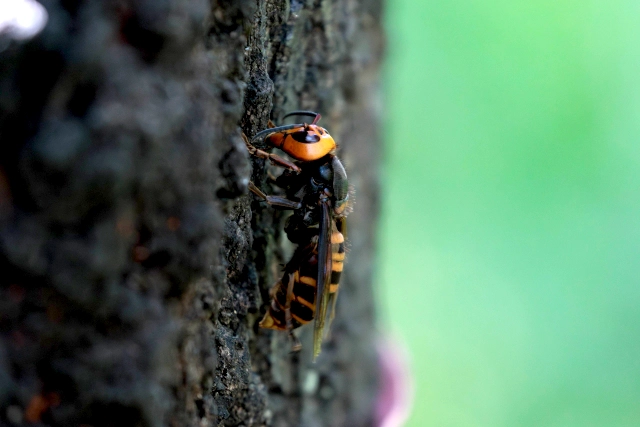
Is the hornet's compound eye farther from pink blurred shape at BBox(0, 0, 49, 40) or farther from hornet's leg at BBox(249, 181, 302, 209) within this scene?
pink blurred shape at BBox(0, 0, 49, 40)

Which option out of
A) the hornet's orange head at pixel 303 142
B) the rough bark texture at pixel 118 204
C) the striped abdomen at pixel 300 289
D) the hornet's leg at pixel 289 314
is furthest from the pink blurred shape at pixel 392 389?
the rough bark texture at pixel 118 204

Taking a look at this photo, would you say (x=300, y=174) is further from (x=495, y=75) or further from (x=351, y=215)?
(x=495, y=75)

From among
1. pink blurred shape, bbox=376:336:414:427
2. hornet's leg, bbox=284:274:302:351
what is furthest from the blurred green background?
hornet's leg, bbox=284:274:302:351

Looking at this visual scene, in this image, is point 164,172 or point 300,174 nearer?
point 164,172

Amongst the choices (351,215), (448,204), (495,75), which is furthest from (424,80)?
(351,215)

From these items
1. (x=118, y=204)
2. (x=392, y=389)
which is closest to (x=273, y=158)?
(x=118, y=204)

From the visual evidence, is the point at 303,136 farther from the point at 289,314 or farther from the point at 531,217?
the point at 531,217
